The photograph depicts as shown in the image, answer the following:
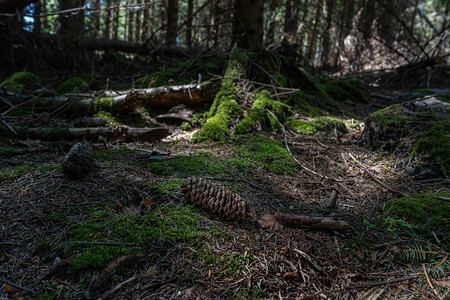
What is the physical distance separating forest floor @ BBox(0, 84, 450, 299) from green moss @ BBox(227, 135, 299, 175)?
0.19 feet

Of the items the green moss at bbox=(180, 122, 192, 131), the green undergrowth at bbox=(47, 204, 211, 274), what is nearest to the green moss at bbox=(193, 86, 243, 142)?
the green moss at bbox=(180, 122, 192, 131)

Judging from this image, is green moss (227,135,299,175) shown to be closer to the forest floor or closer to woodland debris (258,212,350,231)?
the forest floor

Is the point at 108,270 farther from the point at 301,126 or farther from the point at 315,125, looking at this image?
the point at 315,125

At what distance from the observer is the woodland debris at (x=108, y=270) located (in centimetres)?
142

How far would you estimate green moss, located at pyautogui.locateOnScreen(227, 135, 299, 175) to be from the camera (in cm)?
305

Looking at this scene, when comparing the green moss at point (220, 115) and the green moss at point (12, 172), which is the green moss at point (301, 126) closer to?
the green moss at point (220, 115)

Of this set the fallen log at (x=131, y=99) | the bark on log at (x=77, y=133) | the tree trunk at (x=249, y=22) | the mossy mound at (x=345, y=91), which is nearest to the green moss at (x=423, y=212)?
the bark on log at (x=77, y=133)

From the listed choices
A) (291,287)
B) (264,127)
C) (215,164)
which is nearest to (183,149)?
(215,164)

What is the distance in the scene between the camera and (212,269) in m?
1.62

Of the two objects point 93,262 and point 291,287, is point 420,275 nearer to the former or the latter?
point 291,287

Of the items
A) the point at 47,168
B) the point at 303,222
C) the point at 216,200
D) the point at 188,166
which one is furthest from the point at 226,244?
the point at 47,168

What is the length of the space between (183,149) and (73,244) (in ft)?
7.05

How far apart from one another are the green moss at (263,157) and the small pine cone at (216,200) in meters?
0.88

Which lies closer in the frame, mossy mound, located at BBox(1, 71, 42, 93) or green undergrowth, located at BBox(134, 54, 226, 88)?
green undergrowth, located at BBox(134, 54, 226, 88)
